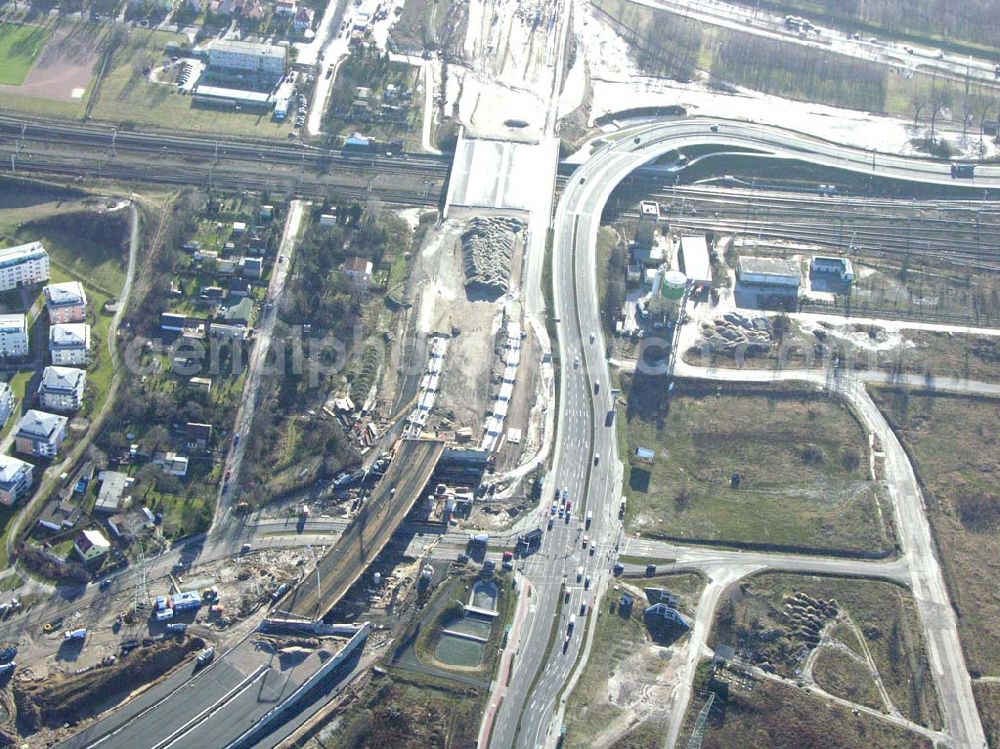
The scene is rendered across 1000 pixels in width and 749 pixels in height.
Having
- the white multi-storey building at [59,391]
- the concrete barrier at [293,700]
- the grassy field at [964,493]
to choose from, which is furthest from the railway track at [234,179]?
the grassy field at [964,493]

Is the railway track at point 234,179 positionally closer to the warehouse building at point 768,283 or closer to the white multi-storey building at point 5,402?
the white multi-storey building at point 5,402

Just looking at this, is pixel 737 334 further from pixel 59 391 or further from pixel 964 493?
pixel 59 391

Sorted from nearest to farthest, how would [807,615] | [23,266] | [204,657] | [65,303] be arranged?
[204,657] → [807,615] → [65,303] → [23,266]

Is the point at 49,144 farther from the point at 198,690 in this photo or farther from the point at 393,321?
the point at 198,690

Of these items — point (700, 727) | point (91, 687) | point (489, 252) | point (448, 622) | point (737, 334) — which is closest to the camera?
point (700, 727)

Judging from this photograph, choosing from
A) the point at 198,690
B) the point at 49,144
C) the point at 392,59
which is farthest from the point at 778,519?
the point at 49,144

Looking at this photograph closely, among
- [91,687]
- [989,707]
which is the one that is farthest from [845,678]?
[91,687]

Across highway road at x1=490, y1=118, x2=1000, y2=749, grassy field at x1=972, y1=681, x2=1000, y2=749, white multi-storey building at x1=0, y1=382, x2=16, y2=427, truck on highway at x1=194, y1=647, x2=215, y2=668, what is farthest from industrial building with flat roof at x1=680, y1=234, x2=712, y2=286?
white multi-storey building at x1=0, y1=382, x2=16, y2=427
